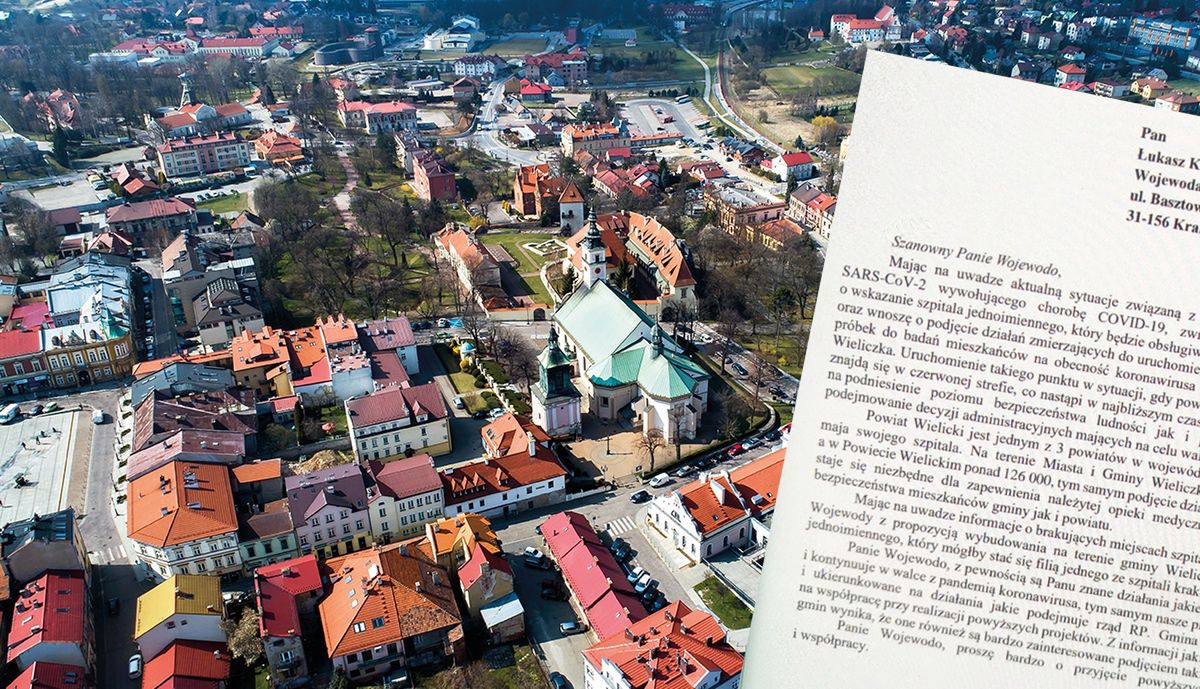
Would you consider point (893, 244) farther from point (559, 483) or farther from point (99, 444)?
point (99, 444)

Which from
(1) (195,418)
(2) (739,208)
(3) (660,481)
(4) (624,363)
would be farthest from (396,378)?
(2) (739,208)

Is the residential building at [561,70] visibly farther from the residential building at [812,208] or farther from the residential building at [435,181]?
the residential building at [812,208]

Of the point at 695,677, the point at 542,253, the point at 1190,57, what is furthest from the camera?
the point at 1190,57

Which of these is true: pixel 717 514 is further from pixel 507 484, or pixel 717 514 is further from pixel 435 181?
pixel 435 181

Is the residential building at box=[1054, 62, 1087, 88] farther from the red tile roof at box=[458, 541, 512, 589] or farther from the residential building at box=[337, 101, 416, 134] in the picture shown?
the red tile roof at box=[458, 541, 512, 589]

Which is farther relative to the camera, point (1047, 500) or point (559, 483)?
point (559, 483)

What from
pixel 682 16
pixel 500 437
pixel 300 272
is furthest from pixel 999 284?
pixel 682 16
